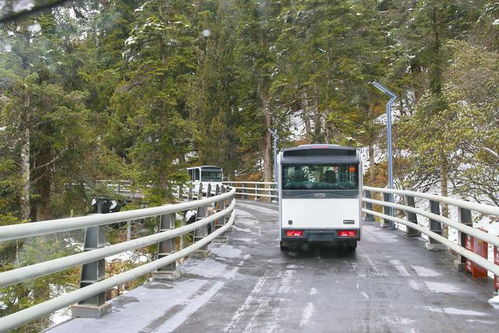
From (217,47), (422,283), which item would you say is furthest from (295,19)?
(422,283)

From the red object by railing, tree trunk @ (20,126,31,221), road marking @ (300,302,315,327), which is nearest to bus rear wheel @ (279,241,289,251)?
the red object by railing

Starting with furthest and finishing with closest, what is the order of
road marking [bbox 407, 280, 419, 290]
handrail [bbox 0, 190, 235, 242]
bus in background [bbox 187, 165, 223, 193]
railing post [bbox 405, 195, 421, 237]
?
bus in background [bbox 187, 165, 223, 193], railing post [bbox 405, 195, 421, 237], road marking [bbox 407, 280, 419, 290], handrail [bbox 0, 190, 235, 242]

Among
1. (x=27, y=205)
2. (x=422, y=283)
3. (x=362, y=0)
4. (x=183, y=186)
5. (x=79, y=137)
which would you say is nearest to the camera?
(x=422, y=283)

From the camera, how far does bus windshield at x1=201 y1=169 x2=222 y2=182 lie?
41750mm

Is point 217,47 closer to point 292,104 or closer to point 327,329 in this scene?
point 292,104

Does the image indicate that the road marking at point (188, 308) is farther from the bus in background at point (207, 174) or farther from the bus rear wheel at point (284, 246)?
the bus in background at point (207, 174)

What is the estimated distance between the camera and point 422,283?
24.8 feet

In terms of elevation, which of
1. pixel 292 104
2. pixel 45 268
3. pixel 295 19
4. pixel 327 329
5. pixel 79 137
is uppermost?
pixel 295 19

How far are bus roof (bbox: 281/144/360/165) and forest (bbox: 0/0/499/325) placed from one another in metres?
4.88

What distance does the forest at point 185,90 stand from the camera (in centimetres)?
2047

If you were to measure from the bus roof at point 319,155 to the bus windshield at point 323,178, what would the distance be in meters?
0.10

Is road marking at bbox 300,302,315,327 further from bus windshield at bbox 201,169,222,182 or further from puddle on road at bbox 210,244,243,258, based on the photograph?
bus windshield at bbox 201,169,222,182

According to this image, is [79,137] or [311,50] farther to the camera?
[311,50]

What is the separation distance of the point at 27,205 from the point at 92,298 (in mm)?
16080
